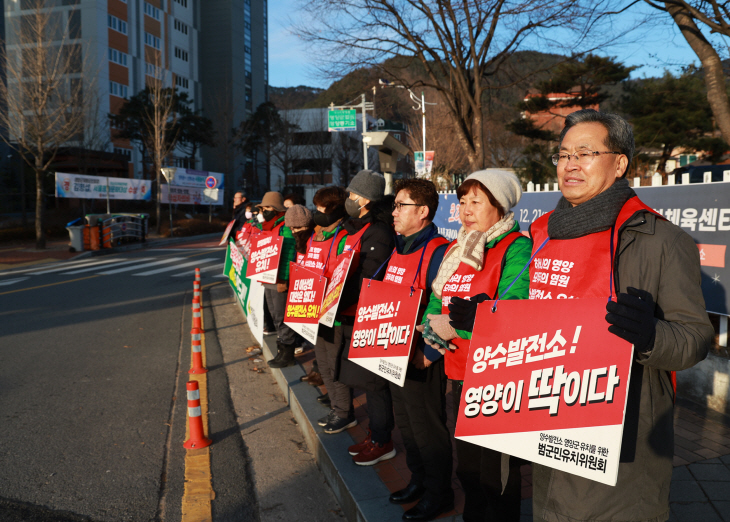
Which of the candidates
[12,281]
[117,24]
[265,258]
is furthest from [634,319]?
[117,24]

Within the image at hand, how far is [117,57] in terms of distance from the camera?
47.2 m

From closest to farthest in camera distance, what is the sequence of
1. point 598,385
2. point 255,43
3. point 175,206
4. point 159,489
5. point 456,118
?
point 598,385
point 159,489
point 456,118
point 175,206
point 255,43

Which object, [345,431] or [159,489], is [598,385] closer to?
[345,431]

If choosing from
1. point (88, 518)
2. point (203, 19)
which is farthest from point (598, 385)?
point (203, 19)

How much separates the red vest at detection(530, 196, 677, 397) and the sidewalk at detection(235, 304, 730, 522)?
1.69m

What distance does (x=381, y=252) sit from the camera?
393cm

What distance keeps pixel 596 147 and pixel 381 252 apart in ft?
7.09

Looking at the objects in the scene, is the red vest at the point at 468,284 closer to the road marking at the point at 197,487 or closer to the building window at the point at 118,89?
the road marking at the point at 197,487

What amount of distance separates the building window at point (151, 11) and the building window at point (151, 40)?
190 cm

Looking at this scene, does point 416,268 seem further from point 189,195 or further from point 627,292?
point 189,195

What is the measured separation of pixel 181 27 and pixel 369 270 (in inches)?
2555

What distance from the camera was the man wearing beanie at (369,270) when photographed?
12.6 feet

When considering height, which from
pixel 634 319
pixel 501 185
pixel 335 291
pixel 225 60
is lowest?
pixel 335 291

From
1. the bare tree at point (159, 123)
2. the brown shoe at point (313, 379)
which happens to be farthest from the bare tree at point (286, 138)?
the brown shoe at point (313, 379)
